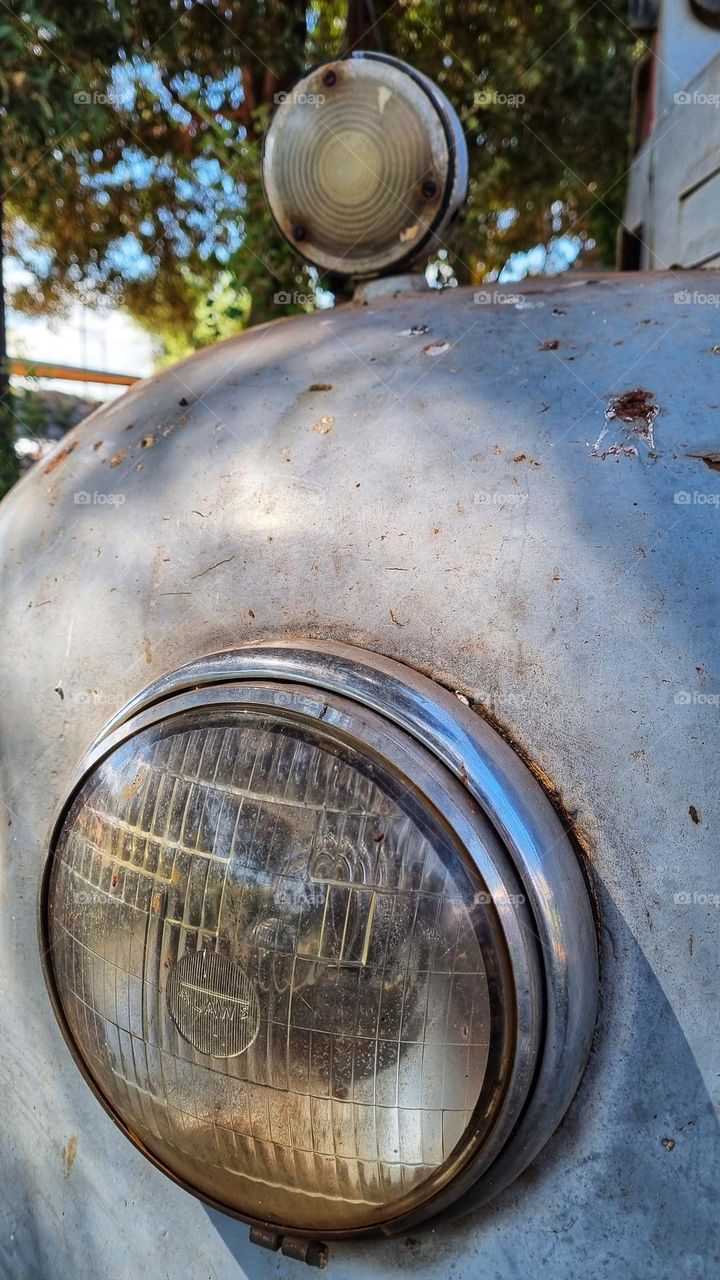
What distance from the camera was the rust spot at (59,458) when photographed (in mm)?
1416

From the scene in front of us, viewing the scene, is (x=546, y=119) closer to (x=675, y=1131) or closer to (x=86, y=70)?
(x=86, y=70)

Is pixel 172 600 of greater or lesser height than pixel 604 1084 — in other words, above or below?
above

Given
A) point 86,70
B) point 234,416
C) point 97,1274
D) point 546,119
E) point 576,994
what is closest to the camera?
point 576,994

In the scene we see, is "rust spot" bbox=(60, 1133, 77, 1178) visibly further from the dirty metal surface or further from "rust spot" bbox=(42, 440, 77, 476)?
"rust spot" bbox=(42, 440, 77, 476)

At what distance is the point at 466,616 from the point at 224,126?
16.6 feet

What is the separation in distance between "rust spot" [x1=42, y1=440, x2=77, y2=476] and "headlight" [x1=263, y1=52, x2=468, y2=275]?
468 millimetres

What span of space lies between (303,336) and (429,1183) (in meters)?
1.03

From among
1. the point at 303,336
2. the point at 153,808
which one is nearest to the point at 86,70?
the point at 303,336

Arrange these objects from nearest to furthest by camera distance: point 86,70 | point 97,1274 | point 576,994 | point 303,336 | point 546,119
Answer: point 576,994 → point 97,1274 → point 303,336 → point 86,70 → point 546,119

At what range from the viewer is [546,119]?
269 inches

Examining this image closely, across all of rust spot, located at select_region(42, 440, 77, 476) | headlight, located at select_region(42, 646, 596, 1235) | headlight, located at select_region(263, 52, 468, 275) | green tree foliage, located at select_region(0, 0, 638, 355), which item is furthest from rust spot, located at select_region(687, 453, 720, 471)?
green tree foliage, located at select_region(0, 0, 638, 355)

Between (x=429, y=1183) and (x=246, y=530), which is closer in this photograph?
(x=429, y=1183)

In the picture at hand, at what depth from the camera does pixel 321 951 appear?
2.61 feet

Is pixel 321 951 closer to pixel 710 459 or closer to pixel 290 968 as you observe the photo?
pixel 290 968
